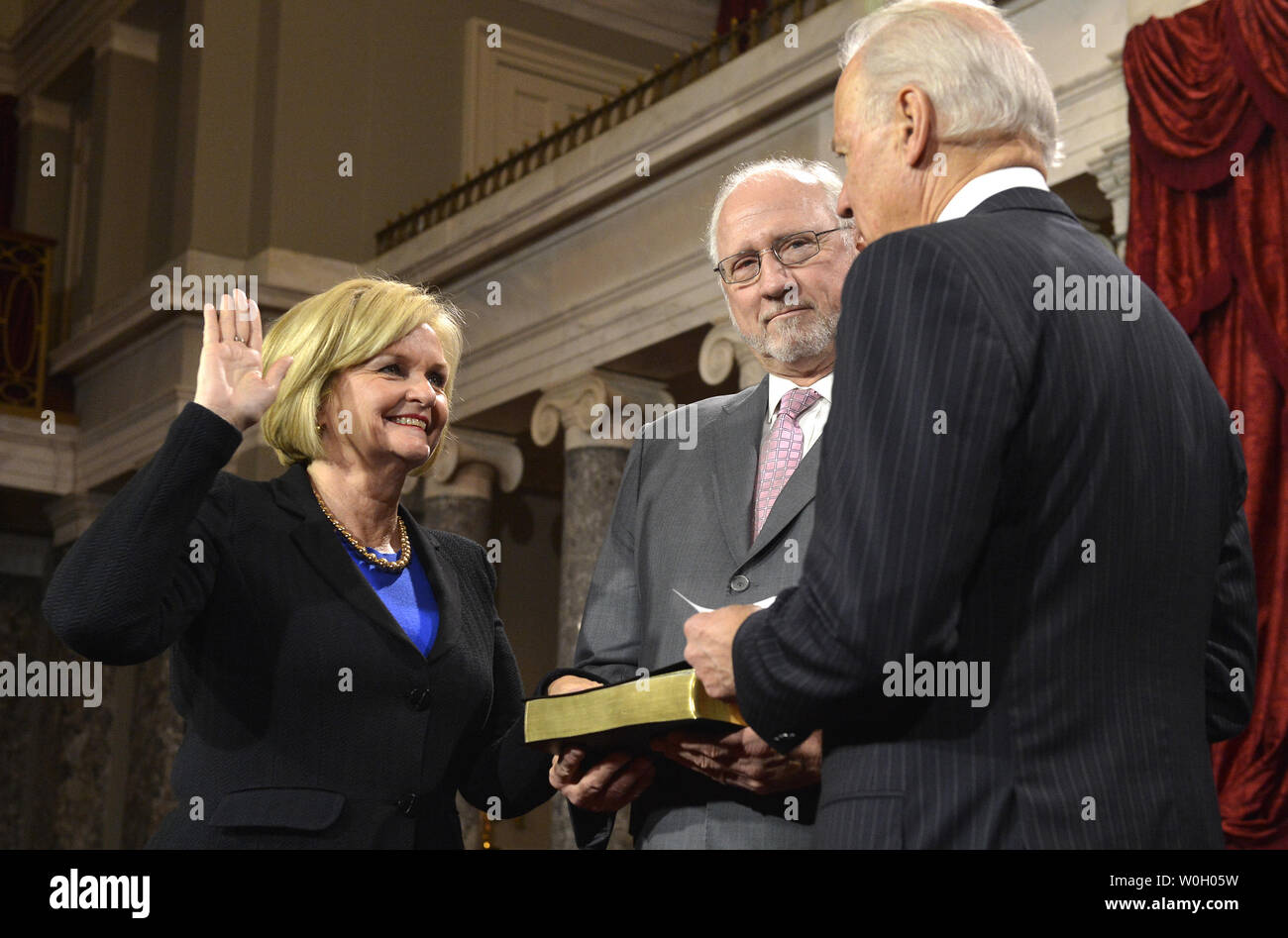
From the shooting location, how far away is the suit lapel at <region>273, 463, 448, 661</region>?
263 centimetres

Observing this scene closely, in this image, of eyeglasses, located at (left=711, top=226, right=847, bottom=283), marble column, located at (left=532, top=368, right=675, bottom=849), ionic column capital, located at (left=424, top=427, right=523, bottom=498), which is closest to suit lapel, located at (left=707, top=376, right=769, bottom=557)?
eyeglasses, located at (left=711, top=226, right=847, bottom=283)

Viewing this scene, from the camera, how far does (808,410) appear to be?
2.69 m

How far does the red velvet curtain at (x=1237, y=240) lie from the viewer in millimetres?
5922

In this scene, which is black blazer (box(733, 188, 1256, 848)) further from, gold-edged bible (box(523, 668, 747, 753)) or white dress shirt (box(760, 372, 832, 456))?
white dress shirt (box(760, 372, 832, 456))

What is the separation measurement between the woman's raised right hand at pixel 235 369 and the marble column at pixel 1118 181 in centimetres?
513

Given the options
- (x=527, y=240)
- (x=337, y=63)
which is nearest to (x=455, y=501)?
(x=527, y=240)

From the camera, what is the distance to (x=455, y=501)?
11.6 m

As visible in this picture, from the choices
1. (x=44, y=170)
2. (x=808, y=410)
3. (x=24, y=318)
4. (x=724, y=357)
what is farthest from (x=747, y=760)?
(x=44, y=170)

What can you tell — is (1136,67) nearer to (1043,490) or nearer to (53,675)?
(1043,490)

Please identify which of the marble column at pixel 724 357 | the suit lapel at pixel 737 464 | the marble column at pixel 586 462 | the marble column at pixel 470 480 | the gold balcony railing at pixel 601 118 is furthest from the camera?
the marble column at pixel 470 480

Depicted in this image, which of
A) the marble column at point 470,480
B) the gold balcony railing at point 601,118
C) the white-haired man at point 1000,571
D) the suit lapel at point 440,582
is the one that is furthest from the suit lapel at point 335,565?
the marble column at point 470,480

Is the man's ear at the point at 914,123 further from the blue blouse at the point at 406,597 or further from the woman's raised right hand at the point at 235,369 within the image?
the blue blouse at the point at 406,597

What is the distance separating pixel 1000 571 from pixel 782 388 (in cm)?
106
